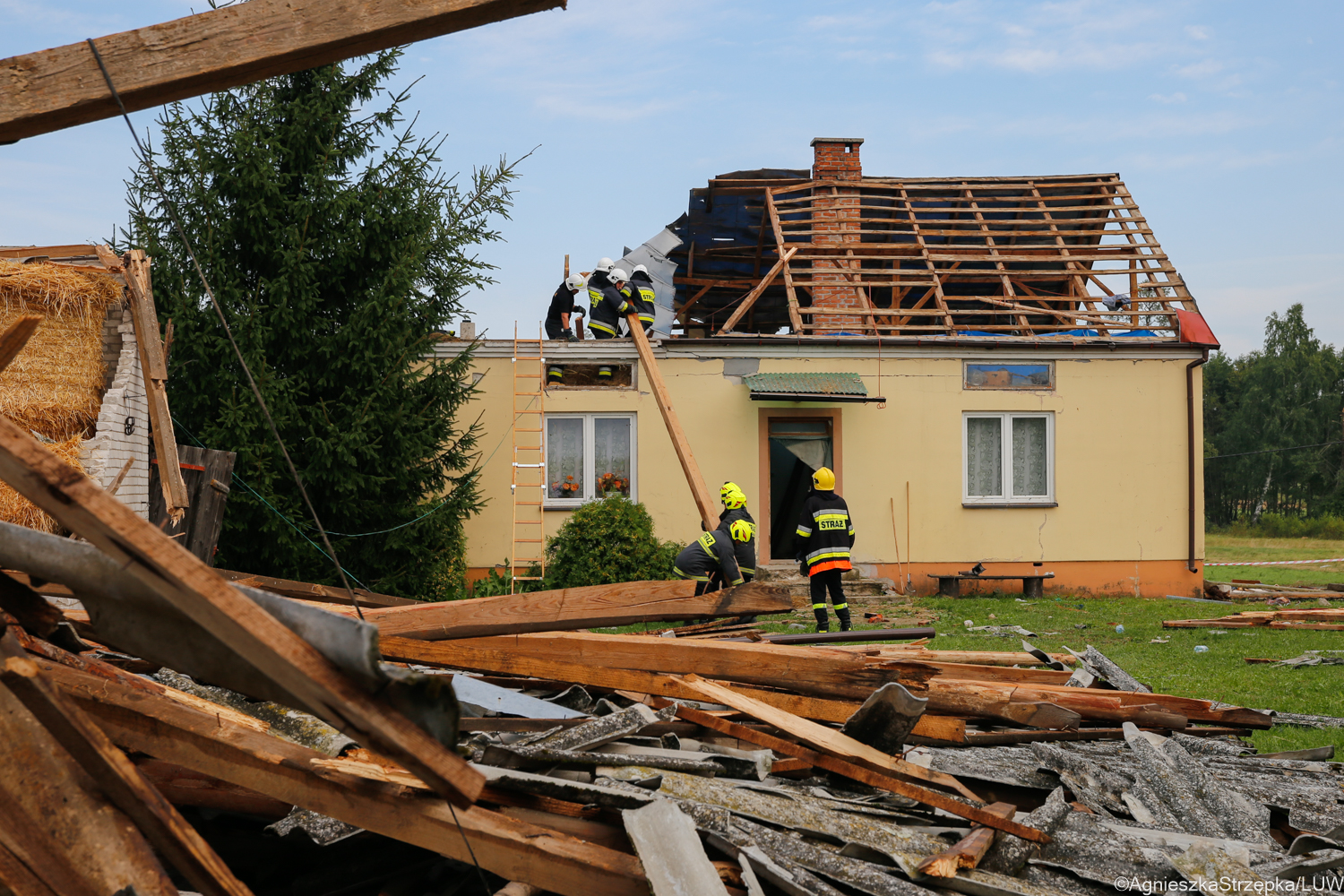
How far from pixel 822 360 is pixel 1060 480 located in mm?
4534

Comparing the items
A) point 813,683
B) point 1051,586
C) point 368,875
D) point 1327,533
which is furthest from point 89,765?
point 1327,533

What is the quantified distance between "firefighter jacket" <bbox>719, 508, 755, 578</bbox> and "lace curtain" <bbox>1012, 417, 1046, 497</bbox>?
7.38 m

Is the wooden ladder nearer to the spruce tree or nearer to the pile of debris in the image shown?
the spruce tree

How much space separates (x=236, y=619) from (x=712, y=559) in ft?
28.0

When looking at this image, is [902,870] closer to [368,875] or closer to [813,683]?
[813,683]

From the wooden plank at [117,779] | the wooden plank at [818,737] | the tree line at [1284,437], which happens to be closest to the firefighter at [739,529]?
the wooden plank at [818,737]

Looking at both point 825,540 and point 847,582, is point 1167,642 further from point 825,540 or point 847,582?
point 847,582

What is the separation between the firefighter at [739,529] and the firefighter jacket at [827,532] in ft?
1.89

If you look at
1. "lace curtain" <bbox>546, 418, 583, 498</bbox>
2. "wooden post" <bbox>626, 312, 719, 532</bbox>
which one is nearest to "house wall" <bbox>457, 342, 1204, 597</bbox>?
"lace curtain" <bbox>546, 418, 583, 498</bbox>

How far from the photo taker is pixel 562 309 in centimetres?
1617

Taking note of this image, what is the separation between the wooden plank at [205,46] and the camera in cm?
290

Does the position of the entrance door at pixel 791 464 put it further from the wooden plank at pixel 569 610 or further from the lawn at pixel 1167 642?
the wooden plank at pixel 569 610

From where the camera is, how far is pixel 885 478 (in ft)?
51.2

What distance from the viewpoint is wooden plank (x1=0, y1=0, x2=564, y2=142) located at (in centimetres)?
290
